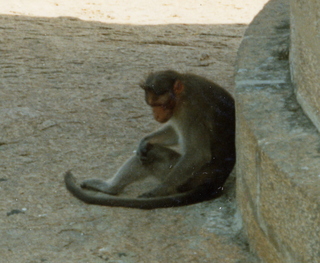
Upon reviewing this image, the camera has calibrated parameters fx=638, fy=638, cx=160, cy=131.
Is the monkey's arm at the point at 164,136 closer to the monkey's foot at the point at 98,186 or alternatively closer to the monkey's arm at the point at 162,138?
the monkey's arm at the point at 162,138

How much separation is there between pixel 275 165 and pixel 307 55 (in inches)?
26.3

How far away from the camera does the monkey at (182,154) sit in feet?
14.2

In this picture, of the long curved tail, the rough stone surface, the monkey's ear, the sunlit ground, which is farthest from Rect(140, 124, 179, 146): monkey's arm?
the sunlit ground

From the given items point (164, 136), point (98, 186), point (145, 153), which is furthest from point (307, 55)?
point (98, 186)

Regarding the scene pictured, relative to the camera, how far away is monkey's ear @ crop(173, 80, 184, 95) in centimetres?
447

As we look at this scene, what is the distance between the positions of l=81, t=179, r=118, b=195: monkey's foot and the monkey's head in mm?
614

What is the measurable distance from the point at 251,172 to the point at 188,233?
2.36 feet

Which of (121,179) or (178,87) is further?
(121,179)

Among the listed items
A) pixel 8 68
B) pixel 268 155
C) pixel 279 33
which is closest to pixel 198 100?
pixel 279 33

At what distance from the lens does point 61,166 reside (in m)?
4.97

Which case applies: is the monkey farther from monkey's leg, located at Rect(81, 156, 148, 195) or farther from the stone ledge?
the stone ledge

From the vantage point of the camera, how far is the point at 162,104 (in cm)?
446

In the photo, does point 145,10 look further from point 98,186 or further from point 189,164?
point 189,164

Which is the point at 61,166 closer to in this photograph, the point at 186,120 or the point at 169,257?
the point at 186,120
